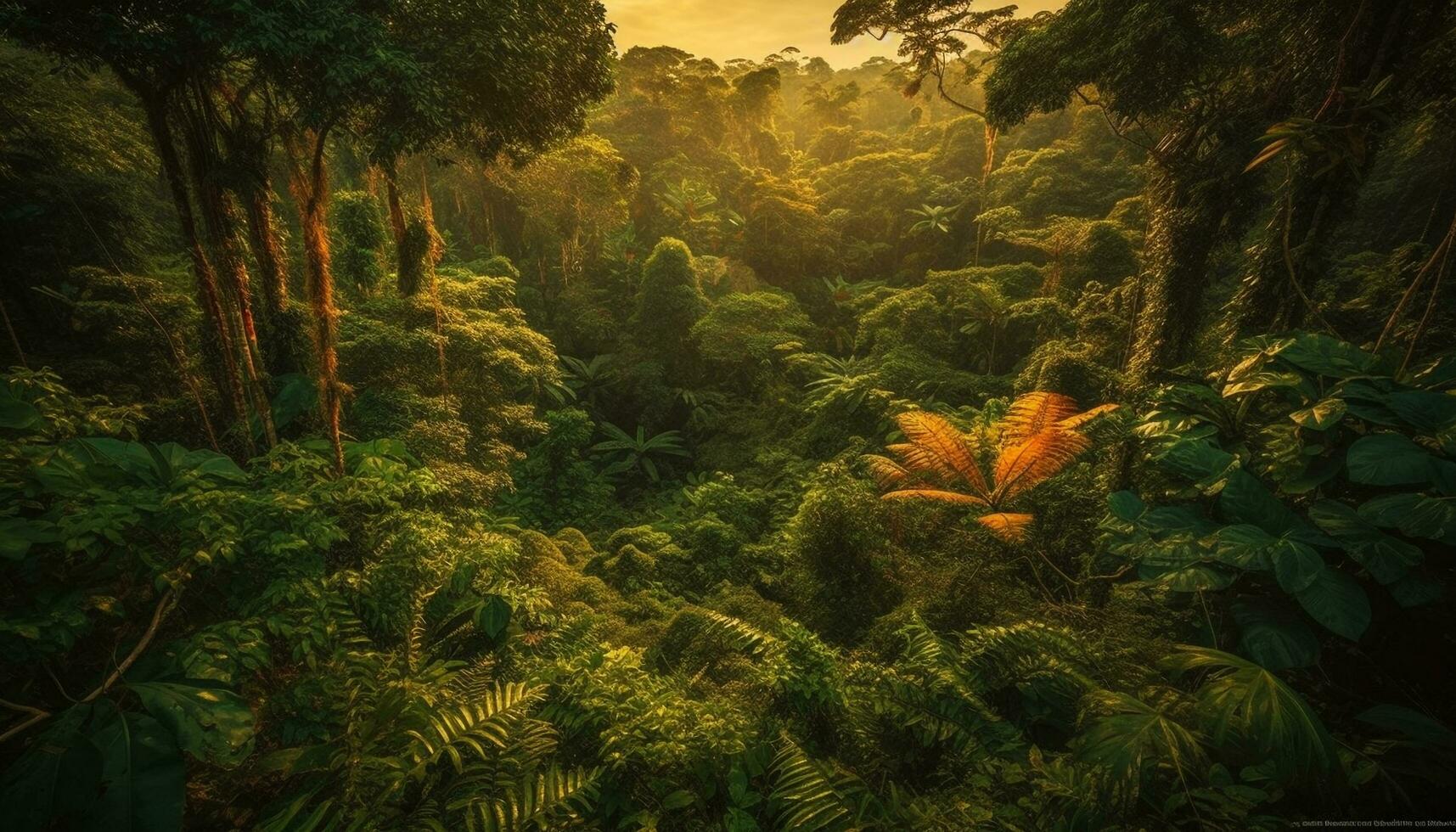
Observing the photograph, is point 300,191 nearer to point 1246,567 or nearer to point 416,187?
point 1246,567

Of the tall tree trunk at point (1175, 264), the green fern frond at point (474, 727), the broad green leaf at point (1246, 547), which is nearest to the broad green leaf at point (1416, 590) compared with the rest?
the broad green leaf at point (1246, 547)

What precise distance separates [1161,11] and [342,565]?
8.71 m

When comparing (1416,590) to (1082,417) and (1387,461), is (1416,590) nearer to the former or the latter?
(1387,461)

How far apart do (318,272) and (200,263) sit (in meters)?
0.84

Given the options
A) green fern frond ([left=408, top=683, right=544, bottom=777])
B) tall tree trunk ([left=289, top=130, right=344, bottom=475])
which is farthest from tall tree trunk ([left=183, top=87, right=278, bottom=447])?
green fern frond ([left=408, top=683, right=544, bottom=777])

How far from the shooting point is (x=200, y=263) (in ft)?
14.8

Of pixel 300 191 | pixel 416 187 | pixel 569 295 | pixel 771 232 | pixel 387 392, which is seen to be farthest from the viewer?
pixel 771 232

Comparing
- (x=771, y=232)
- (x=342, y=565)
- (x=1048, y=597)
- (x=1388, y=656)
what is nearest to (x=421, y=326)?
(x=342, y=565)

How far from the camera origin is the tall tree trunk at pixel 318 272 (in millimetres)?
5012

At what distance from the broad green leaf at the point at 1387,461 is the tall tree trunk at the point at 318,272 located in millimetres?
6970

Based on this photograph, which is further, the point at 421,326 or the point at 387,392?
the point at 421,326

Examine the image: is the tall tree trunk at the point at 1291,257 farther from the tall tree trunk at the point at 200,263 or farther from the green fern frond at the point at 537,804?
the tall tree trunk at the point at 200,263

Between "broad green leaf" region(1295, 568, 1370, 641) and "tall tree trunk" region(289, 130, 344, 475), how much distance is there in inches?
267

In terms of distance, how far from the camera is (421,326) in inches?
289
